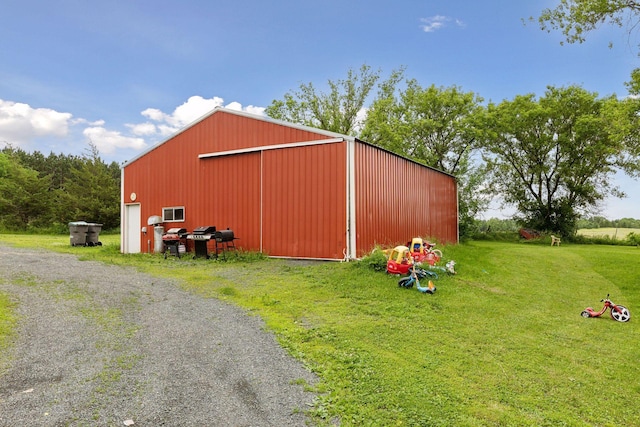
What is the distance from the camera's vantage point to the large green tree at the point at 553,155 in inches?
902

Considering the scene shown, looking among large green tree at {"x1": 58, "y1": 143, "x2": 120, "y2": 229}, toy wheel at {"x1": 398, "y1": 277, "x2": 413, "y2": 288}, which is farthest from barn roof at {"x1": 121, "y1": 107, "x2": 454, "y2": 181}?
large green tree at {"x1": 58, "y1": 143, "x2": 120, "y2": 229}

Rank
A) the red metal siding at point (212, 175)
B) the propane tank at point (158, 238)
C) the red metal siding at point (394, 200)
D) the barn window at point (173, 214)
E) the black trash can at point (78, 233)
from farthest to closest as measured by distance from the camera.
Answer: the black trash can at point (78, 233), the propane tank at point (158, 238), the barn window at point (173, 214), the red metal siding at point (212, 175), the red metal siding at point (394, 200)

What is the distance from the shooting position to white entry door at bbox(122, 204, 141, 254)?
14.8 meters

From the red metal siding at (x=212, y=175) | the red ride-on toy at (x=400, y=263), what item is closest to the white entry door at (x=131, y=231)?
the red metal siding at (x=212, y=175)

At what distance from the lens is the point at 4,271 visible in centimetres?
838

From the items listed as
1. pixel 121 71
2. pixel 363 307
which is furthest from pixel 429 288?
pixel 121 71

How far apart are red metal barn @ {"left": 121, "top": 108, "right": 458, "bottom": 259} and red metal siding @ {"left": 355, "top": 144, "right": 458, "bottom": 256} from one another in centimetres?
3

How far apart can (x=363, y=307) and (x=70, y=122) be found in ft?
100

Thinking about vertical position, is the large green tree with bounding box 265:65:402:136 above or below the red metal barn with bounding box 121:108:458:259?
above

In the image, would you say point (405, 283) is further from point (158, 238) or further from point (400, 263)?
point (158, 238)

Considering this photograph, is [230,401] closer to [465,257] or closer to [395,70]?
[465,257]

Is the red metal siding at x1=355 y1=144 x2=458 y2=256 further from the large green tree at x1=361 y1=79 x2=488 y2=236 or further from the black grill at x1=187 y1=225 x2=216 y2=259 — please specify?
the large green tree at x1=361 y1=79 x2=488 y2=236

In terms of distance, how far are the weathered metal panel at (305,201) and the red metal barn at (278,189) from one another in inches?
1.1

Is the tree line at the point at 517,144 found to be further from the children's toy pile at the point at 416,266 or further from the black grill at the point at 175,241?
the black grill at the point at 175,241
